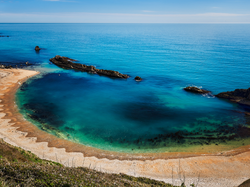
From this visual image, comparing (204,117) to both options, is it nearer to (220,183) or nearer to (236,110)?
(236,110)

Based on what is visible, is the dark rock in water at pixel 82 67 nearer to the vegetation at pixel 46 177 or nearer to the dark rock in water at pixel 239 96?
the dark rock in water at pixel 239 96

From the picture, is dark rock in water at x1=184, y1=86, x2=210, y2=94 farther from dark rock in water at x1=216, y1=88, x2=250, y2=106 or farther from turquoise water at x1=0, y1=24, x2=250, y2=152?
dark rock in water at x1=216, y1=88, x2=250, y2=106

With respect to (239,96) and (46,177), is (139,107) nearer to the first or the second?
(239,96)

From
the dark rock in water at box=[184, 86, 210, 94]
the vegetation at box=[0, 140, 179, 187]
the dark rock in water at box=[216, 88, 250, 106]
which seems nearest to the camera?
the vegetation at box=[0, 140, 179, 187]

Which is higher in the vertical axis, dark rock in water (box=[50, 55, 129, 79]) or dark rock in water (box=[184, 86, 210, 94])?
dark rock in water (box=[50, 55, 129, 79])

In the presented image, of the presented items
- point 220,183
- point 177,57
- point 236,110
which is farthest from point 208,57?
point 220,183

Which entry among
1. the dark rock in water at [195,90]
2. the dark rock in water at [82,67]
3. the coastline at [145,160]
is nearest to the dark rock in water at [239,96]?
the dark rock in water at [195,90]

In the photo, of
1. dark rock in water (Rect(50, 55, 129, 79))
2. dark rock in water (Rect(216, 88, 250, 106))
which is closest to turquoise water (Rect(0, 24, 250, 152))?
dark rock in water (Rect(216, 88, 250, 106))
